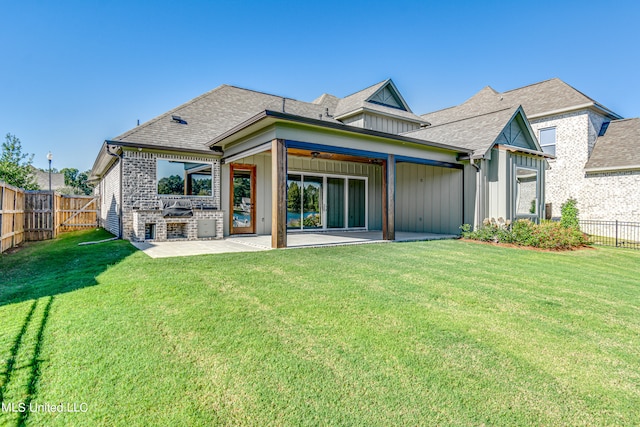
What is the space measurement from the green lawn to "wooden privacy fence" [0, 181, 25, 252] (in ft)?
12.0

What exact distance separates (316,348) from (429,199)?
35.5ft

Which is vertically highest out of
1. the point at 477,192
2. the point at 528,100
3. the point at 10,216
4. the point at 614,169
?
the point at 528,100

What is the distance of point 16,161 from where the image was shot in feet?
63.3

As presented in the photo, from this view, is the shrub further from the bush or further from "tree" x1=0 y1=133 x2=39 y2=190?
"tree" x1=0 y1=133 x2=39 y2=190

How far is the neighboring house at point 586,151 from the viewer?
13.7 m

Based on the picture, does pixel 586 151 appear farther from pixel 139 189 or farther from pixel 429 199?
pixel 139 189

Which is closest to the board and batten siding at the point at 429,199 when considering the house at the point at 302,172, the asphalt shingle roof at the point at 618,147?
the house at the point at 302,172

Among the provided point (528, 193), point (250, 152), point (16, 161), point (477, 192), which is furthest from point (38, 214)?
point (528, 193)

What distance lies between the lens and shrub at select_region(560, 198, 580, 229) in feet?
46.8

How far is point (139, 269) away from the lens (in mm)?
5426

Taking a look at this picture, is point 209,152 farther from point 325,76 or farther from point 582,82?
point 582,82

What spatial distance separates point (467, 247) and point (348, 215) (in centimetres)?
564

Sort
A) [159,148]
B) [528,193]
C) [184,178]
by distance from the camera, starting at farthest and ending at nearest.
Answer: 1. [528,193]
2. [184,178]
3. [159,148]

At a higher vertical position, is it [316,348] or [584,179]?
[584,179]
